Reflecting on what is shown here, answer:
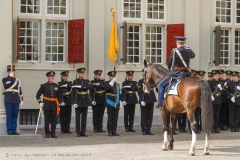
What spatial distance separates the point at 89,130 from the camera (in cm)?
1988

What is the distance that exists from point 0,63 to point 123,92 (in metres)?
4.02

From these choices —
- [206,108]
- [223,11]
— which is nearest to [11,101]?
[206,108]

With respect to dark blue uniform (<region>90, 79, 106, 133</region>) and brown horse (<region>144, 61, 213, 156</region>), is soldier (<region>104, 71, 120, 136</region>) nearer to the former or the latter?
dark blue uniform (<region>90, 79, 106, 133</region>)

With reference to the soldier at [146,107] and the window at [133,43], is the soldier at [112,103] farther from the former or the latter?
the window at [133,43]

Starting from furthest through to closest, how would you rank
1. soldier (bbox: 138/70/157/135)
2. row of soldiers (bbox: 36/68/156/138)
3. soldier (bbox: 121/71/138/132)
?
soldier (bbox: 121/71/138/132) < soldier (bbox: 138/70/157/135) < row of soldiers (bbox: 36/68/156/138)

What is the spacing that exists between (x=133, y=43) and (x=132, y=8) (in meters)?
1.30

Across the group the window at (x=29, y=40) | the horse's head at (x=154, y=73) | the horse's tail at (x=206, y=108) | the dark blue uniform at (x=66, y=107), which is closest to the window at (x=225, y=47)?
the window at (x=29, y=40)

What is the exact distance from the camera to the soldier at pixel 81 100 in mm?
17516

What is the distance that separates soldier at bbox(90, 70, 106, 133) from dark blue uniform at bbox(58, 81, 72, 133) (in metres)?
0.72

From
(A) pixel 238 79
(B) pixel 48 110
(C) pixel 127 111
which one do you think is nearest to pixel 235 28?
(A) pixel 238 79

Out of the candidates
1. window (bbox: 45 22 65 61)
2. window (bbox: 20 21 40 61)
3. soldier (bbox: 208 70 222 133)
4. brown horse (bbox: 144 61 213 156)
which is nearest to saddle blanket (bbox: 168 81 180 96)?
brown horse (bbox: 144 61 213 156)

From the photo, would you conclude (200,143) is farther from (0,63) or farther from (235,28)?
(235,28)

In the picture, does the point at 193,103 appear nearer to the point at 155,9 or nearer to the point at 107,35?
the point at 107,35

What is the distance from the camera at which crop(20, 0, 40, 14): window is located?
20.9 m
